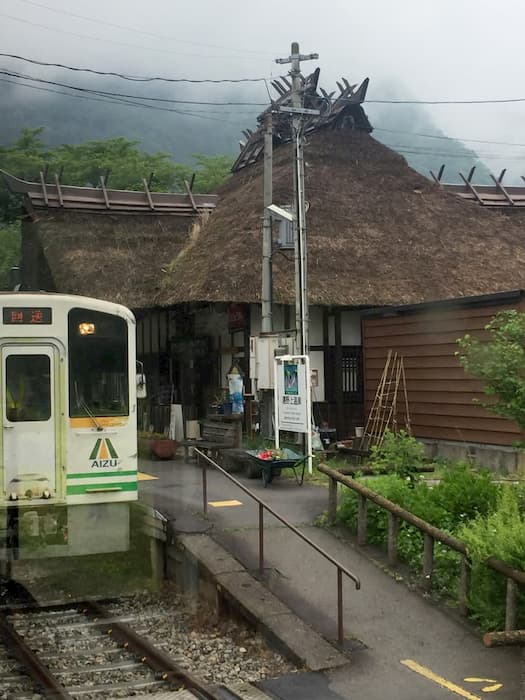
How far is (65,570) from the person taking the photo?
9.34 meters

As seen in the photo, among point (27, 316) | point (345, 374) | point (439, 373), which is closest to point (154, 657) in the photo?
point (27, 316)

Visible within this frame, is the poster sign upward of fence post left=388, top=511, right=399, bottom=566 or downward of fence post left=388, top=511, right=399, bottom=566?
upward

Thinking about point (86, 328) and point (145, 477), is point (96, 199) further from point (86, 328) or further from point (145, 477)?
point (86, 328)

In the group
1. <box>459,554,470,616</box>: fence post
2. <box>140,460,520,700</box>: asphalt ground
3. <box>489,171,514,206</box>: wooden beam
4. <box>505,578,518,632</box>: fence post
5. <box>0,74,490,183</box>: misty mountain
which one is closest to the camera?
<box>140,460,520,700</box>: asphalt ground

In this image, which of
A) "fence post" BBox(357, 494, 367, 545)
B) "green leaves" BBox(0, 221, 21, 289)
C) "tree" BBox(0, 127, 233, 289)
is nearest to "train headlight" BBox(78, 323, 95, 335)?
"fence post" BBox(357, 494, 367, 545)

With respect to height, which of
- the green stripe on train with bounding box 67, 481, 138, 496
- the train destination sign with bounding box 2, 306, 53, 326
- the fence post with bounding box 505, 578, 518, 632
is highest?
the train destination sign with bounding box 2, 306, 53, 326

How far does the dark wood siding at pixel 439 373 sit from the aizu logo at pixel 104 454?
20.7 ft

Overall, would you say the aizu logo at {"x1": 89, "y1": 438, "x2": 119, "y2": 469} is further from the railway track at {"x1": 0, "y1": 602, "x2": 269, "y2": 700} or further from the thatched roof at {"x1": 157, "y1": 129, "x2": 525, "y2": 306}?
the thatched roof at {"x1": 157, "y1": 129, "x2": 525, "y2": 306}

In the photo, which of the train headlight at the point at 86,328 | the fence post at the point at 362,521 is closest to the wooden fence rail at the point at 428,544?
the fence post at the point at 362,521

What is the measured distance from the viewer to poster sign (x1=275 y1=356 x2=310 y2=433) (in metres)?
12.3

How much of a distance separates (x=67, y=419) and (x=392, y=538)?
11.6 feet

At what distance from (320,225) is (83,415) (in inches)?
451

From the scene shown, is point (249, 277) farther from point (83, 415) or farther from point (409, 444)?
point (83, 415)

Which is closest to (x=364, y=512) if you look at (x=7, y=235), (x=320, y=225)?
(x=320, y=225)
